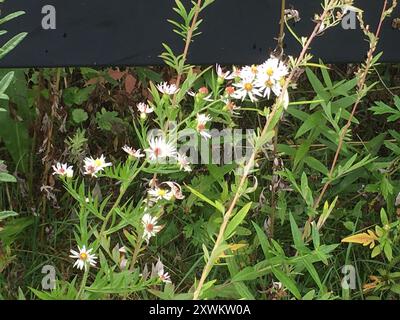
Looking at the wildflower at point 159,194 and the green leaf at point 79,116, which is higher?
the green leaf at point 79,116

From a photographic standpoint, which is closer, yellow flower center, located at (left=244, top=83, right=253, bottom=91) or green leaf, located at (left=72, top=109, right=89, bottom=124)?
yellow flower center, located at (left=244, top=83, right=253, bottom=91)

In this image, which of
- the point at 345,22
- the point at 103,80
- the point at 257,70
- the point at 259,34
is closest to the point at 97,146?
the point at 103,80

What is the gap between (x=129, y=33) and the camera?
7.73 ft

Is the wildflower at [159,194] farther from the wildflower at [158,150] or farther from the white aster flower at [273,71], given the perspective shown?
the white aster flower at [273,71]

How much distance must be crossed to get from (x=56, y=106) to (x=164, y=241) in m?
0.56

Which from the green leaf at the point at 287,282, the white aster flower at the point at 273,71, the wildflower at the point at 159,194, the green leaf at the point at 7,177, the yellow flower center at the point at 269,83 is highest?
the white aster flower at the point at 273,71

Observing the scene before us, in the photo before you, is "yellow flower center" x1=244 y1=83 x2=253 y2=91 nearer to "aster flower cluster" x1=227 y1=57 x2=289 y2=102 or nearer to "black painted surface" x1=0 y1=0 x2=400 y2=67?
"aster flower cluster" x1=227 y1=57 x2=289 y2=102

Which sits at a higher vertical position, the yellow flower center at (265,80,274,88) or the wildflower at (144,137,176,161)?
the yellow flower center at (265,80,274,88)

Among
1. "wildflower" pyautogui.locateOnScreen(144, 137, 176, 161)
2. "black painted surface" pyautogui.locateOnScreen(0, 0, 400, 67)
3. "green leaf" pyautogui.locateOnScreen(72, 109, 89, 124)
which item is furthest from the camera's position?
"green leaf" pyautogui.locateOnScreen(72, 109, 89, 124)

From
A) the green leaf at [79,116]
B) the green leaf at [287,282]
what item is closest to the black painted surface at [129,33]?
the green leaf at [79,116]

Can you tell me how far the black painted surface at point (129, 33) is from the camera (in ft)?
7.72

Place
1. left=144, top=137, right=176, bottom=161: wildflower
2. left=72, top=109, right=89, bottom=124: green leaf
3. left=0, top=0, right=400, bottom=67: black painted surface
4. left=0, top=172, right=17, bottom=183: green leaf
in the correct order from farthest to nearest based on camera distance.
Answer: left=72, top=109, right=89, bottom=124: green leaf, left=0, top=0, right=400, bottom=67: black painted surface, left=144, top=137, right=176, bottom=161: wildflower, left=0, top=172, right=17, bottom=183: green leaf

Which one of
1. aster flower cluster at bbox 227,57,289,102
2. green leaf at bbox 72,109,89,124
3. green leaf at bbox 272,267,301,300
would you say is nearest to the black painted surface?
green leaf at bbox 72,109,89,124

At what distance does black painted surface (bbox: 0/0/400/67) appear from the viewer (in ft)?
7.72
